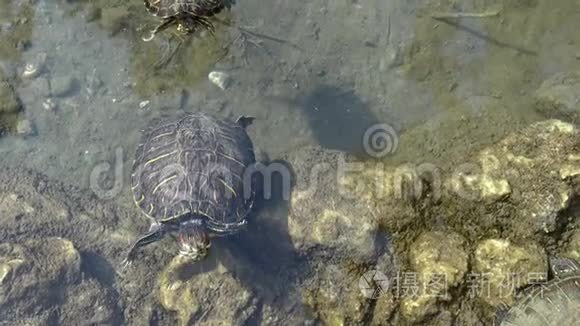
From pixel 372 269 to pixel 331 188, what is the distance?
911 millimetres

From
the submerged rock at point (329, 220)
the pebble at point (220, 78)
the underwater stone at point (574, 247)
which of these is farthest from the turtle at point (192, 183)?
the underwater stone at point (574, 247)

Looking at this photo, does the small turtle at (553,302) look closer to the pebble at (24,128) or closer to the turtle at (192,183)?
the turtle at (192,183)

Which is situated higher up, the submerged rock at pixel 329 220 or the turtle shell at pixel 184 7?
the turtle shell at pixel 184 7

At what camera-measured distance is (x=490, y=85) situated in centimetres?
649

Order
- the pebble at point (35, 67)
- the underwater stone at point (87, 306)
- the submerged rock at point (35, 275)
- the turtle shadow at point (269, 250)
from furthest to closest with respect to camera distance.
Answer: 1. the pebble at point (35, 67)
2. the turtle shadow at point (269, 250)
3. the underwater stone at point (87, 306)
4. the submerged rock at point (35, 275)

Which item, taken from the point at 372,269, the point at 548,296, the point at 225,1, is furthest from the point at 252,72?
the point at 548,296

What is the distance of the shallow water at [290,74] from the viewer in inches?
Answer: 238

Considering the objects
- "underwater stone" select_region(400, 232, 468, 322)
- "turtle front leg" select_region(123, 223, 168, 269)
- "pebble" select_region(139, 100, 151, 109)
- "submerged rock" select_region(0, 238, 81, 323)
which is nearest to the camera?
"underwater stone" select_region(400, 232, 468, 322)

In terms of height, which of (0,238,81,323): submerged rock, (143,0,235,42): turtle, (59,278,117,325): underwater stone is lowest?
(59,278,117,325): underwater stone

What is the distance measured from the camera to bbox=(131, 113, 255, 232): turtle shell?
5160 millimetres

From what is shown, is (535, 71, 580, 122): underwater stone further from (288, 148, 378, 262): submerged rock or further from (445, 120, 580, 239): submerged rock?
(288, 148, 378, 262): submerged rock

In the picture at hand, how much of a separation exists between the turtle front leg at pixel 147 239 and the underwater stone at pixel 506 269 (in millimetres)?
3077

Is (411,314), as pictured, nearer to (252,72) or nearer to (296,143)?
(296,143)

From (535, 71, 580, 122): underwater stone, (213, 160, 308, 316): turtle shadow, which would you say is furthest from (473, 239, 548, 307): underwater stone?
(535, 71, 580, 122): underwater stone
